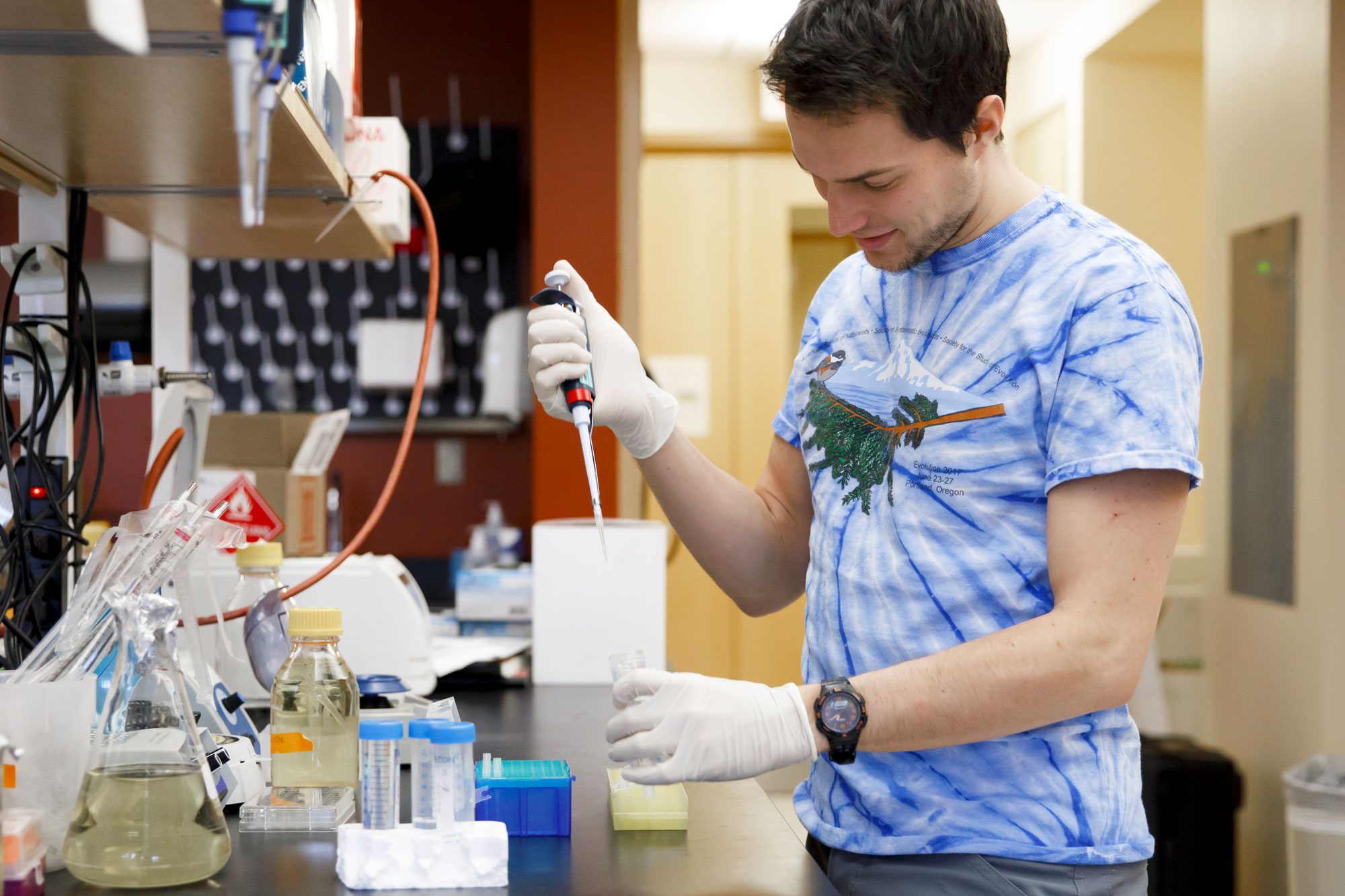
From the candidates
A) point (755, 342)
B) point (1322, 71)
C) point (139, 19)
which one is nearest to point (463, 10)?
point (755, 342)

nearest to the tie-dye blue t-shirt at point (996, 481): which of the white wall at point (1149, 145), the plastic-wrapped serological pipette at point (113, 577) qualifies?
the plastic-wrapped serological pipette at point (113, 577)

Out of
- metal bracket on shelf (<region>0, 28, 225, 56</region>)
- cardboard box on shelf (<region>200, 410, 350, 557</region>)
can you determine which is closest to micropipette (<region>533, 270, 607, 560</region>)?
metal bracket on shelf (<region>0, 28, 225, 56</region>)

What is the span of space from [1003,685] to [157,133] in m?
0.96

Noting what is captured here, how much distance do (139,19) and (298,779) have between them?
66cm

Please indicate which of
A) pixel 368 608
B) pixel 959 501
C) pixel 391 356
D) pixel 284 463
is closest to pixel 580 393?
pixel 959 501

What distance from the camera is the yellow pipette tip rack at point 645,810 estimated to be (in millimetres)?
990

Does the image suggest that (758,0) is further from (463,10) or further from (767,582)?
(767,582)

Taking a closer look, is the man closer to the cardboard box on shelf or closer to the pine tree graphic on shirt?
the pine tree graphic on shirt

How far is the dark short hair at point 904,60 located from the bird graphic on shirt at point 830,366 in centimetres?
26

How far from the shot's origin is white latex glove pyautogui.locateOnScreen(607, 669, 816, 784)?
95 cm

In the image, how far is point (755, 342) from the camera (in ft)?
15.8

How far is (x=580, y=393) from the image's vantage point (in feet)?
3.65

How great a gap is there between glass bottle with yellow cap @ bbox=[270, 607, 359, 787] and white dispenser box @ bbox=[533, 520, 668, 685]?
721 millimetres

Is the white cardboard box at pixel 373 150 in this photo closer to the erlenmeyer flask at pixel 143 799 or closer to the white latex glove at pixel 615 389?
the white latex glove at pixel 615 389
